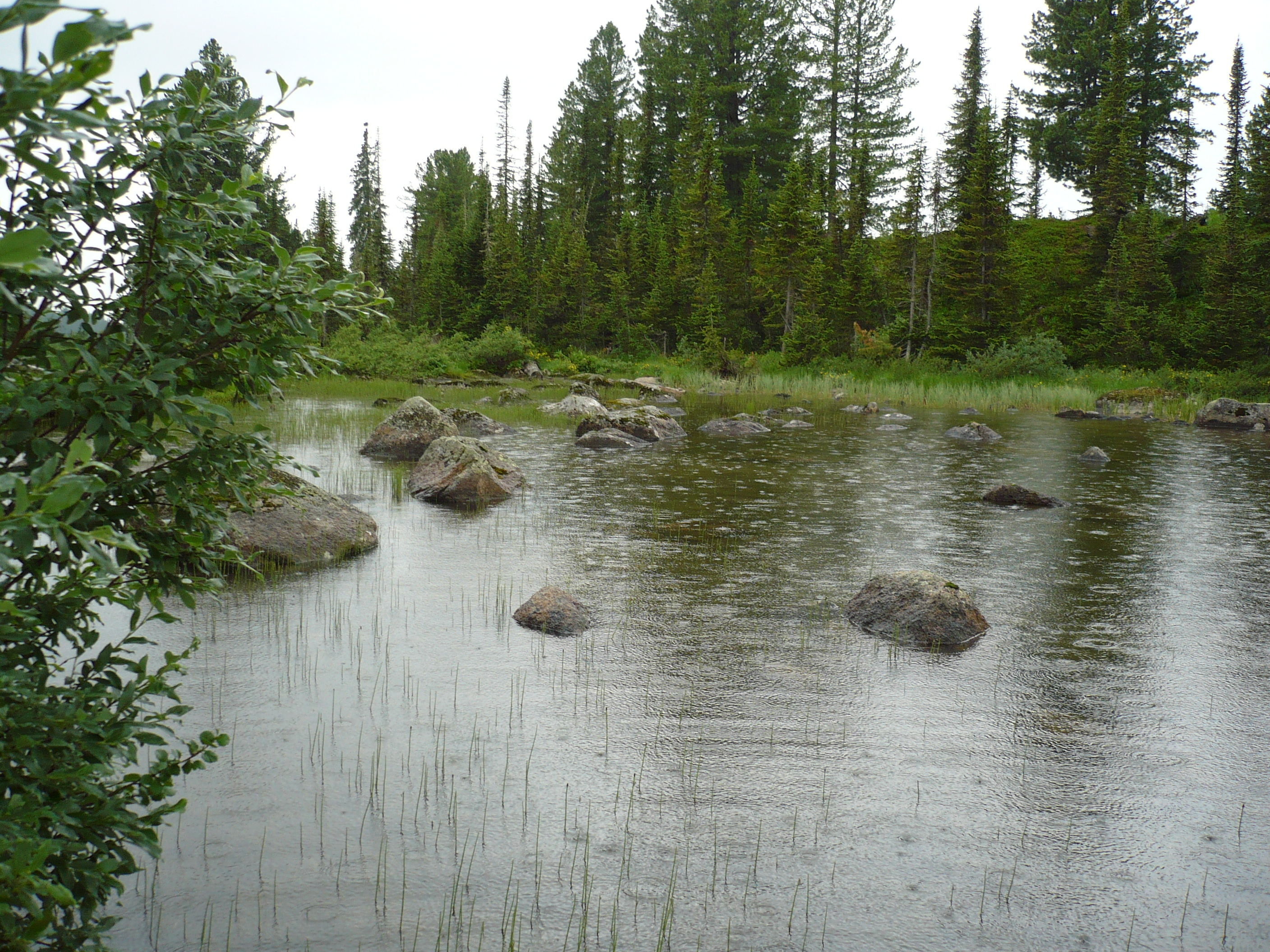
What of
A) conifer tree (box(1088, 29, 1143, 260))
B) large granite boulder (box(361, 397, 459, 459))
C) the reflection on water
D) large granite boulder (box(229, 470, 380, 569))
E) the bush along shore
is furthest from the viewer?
conifer tree (box(1088, 29, 1143, 260))

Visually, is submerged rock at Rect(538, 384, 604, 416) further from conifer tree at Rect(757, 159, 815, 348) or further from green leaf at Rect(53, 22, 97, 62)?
green leaf at Rect(53, 22, 97, 62)

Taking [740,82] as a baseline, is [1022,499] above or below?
below

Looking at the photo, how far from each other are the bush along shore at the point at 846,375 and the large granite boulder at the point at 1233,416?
5.18 ft

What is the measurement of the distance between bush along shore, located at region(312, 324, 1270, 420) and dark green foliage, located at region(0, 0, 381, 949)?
1168 inches

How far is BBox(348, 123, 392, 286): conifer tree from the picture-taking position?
70.2 metres

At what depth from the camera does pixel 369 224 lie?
2923 inches

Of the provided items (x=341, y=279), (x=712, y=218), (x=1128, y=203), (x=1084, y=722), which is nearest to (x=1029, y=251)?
(x=1128, y=203)

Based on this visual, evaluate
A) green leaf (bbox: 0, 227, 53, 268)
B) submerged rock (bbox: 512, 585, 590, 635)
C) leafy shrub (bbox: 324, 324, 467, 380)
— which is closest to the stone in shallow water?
leafy shrub (bbox: 324, 324, 467, 380)

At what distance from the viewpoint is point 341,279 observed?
10.6 feet

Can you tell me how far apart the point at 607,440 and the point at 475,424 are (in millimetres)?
4026

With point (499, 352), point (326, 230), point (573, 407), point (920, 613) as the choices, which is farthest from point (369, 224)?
point (920, 613)

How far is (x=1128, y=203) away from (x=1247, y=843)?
175ft

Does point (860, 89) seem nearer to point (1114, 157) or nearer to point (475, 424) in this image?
point (1114, 157)

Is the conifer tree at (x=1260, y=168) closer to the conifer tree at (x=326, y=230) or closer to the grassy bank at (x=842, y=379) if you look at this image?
the grassy bank at (x=842, y=379)
